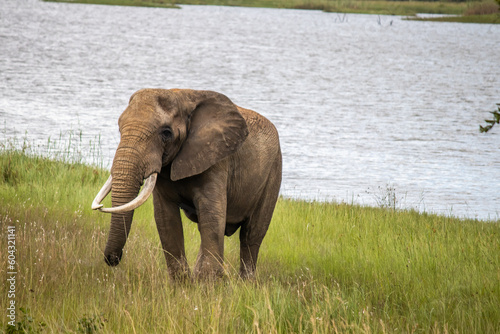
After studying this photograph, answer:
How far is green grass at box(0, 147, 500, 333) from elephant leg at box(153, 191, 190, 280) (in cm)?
14

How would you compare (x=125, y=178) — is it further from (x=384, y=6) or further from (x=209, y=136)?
(x=384, y=6)

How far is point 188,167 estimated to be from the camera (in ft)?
18.0

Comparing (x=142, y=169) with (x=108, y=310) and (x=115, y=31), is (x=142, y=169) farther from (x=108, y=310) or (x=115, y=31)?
(x=115, y=31)

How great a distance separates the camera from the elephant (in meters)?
5.14

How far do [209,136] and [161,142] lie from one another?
19.5 inches

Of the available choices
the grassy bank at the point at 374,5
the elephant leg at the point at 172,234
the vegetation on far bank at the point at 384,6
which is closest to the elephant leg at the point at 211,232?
the elephant leg at the point at 172,234

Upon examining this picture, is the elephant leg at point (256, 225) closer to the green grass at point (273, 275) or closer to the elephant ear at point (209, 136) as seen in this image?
the green grass at point (273, 275)

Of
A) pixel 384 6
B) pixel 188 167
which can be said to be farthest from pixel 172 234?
pixel 384 6

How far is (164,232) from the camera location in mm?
5930

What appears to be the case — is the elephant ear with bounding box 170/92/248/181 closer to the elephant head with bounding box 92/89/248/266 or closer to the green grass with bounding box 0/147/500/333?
the elephant head with bounding box 92/89/248/266

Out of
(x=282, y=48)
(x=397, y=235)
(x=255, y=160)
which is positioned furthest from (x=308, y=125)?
(x=282, y=48)

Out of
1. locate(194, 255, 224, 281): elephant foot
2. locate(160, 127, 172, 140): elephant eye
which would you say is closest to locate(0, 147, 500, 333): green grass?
locate(194, 255, 224, 281): elephant foot

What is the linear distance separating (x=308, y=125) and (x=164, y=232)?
56.3ft

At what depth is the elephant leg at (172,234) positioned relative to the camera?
5.89m
